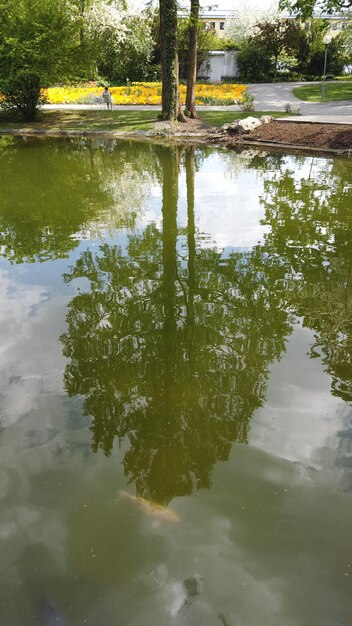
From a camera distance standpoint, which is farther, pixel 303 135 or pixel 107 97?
pixel 107 97

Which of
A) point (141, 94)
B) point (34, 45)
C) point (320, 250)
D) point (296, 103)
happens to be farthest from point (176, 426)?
point (141, 94)

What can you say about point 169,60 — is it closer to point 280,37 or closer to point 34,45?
point 34,45

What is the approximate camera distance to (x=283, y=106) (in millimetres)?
27391

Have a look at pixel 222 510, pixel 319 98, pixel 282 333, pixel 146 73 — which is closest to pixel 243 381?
pixel 282 333

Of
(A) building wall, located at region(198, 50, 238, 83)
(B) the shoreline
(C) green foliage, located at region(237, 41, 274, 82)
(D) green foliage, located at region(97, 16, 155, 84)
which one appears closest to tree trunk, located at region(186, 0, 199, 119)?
(B) the shoreline

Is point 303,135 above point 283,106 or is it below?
below

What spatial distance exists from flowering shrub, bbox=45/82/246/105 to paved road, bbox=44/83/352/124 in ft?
4.05

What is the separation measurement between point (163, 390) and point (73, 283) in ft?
10.3

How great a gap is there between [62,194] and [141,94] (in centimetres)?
2543

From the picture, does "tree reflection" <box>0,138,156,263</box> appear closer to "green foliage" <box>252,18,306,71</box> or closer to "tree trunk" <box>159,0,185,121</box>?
"tree trunk" <box>159,0,185,121</box>

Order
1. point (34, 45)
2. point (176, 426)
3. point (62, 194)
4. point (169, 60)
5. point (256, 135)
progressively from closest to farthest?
point (176, 426), point (62, 194), point (256, 135), point (169, 60), point (34, 45)

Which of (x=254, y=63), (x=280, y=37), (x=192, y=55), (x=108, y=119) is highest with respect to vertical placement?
(x=280, y=37)

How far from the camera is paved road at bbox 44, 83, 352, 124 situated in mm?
22337

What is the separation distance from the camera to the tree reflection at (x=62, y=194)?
29.4 feet
